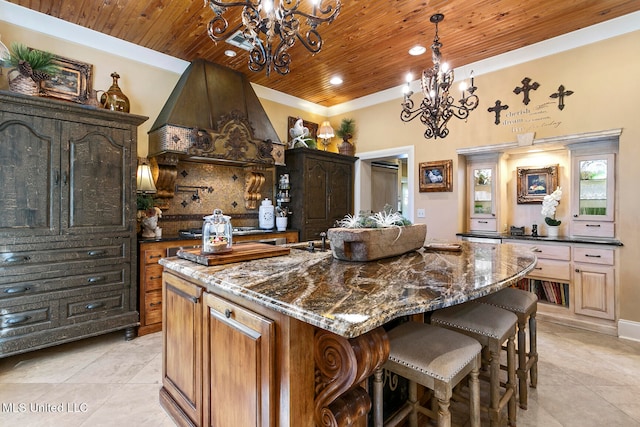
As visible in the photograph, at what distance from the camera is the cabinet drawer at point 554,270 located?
331 centimetres

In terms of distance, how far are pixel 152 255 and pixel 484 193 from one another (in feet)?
13.5

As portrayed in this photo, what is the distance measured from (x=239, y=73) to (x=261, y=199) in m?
1.77

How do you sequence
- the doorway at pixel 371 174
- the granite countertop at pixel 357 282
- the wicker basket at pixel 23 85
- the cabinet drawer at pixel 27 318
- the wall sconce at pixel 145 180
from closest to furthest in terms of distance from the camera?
the granite countertop at pixel 357 282
the cabinet drawer at pixel 27 318
the wicker basket at pixel 23 85
the wall sconce at pixel 145 180
the doorway at pixel 371 174

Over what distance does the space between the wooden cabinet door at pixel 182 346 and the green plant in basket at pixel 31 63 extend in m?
2.30

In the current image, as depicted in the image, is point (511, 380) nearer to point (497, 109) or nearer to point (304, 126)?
point (497, 109)

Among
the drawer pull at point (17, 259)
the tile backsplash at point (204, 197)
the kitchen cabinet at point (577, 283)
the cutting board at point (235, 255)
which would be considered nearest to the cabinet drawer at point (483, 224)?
the kitchen cabinet at point (577, 283)

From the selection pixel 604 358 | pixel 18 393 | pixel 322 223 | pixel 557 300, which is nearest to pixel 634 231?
pixel 557 300

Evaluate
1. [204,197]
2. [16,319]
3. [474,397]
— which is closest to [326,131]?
[204,197]

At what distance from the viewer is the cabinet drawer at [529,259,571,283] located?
3.31 metres

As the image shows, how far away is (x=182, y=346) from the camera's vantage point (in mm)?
1654

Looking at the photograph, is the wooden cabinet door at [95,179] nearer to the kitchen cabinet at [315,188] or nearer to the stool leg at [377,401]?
the kitchen cabinet at [315,188]

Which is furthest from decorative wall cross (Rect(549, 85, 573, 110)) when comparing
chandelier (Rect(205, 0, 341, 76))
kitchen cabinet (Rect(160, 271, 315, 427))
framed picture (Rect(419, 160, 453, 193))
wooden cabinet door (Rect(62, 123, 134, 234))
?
wooden cabinet door (Rect(62, 123, 134, 234))

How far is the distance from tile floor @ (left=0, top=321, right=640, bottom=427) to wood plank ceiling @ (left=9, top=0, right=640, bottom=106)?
314cm

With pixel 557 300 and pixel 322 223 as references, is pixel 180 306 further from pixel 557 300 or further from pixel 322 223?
pixel 557 300
